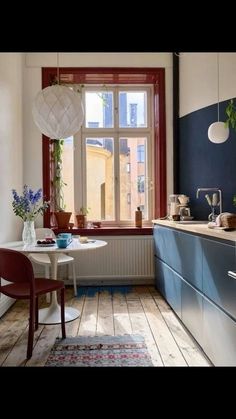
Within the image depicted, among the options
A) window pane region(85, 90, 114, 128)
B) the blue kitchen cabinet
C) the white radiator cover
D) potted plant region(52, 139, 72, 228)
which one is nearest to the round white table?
the blue kitchen cabinet

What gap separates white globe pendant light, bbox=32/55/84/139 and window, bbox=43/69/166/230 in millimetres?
1709

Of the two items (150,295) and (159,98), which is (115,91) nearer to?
(159,98)

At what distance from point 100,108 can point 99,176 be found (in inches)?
37.7

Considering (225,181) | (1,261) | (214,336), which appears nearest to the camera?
(214,336)

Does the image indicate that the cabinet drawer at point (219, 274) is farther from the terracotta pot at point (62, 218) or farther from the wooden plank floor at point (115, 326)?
the terracotta pot at point (62, 218)

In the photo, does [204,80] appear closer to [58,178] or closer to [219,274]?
[58,178]

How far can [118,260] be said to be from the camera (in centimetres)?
450

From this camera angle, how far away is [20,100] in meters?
4.43

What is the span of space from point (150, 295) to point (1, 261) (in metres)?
2.06

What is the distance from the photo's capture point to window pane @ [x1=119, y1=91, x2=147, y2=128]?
16.0 ft

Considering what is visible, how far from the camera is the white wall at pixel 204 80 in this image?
3.26 metres

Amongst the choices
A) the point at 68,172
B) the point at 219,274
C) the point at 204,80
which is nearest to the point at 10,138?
the point at 68,172
